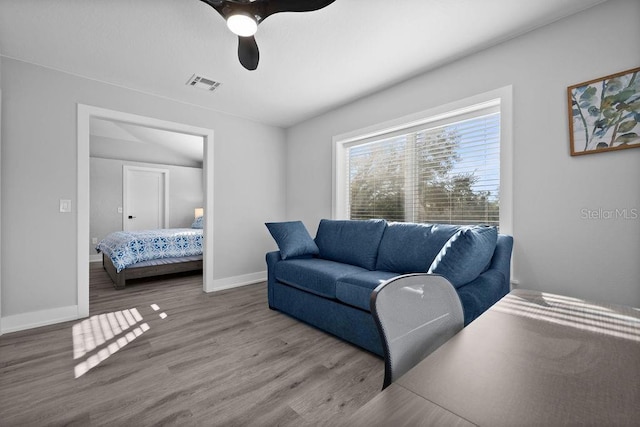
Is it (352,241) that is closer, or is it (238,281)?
(352,241)

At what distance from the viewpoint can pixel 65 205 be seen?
2846 mm

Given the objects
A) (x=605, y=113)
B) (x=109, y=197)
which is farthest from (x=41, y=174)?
(x=605, y=113)

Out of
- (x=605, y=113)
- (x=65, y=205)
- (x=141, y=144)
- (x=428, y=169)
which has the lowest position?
(x=65, y=205)

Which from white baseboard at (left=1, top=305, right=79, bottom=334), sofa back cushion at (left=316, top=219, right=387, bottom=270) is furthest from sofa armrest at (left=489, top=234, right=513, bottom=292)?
white baseboard at (left=1, top=305, right=79, bottom=334)

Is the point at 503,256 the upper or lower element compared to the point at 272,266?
upper

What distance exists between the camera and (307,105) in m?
3.74

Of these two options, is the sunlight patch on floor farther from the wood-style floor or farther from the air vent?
the air vent

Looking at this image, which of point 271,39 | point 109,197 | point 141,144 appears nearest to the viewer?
point 271,39

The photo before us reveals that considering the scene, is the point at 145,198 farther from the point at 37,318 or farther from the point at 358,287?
the point at 358,287

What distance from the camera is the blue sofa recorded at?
1874 millimetres

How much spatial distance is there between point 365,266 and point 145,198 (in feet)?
20.4

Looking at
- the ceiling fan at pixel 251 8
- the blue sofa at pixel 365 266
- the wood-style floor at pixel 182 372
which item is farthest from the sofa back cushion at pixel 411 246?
the ceiling fan at pixel 251 8

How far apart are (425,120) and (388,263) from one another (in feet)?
5.00

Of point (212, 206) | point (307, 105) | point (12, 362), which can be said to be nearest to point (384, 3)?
point (307, 105)
